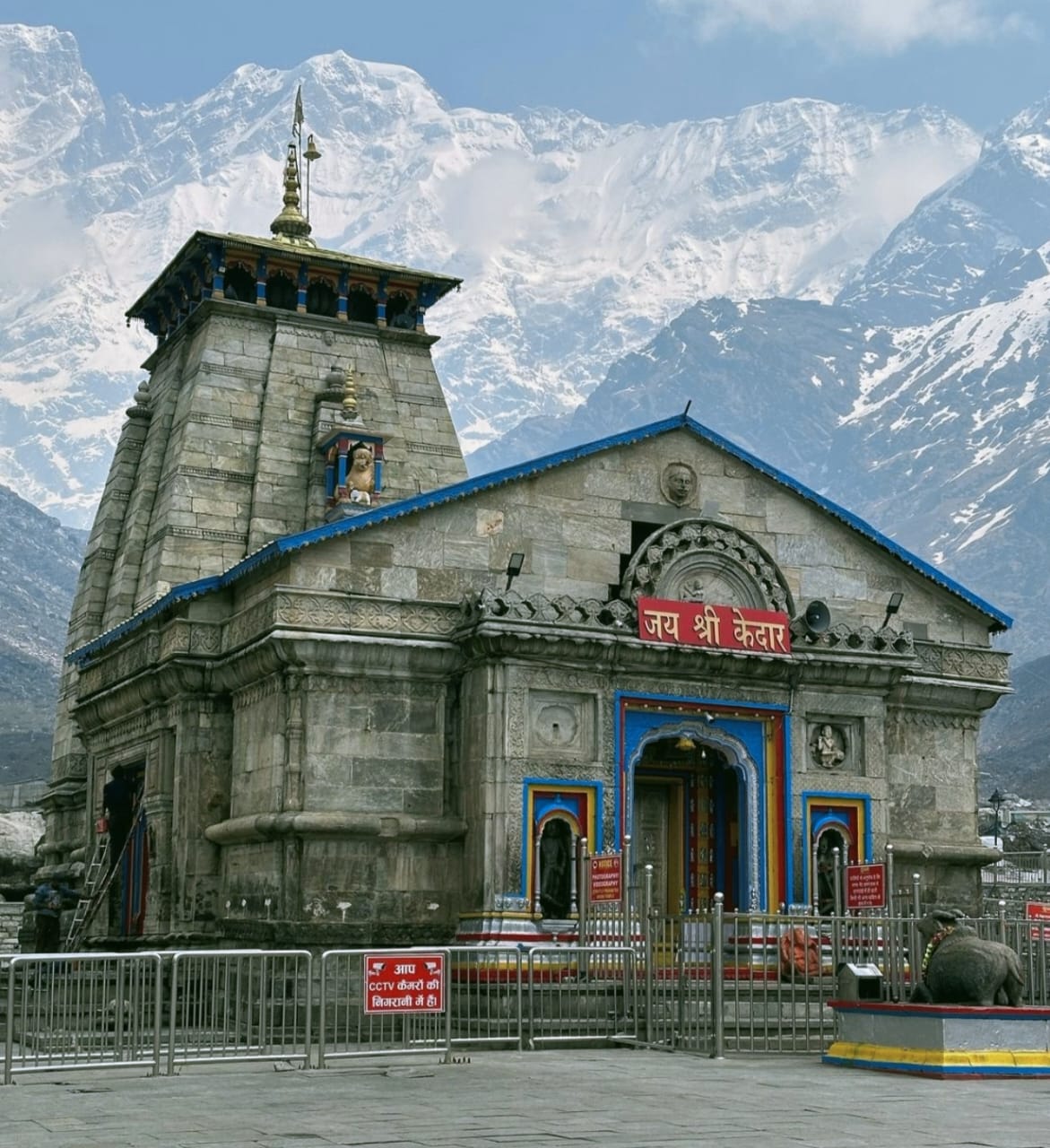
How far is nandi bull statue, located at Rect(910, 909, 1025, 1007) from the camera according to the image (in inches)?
734

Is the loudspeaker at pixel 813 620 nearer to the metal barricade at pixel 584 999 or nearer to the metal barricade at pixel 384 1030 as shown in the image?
the metal barricade at pixel 584 999

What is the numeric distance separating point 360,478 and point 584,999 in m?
13.7

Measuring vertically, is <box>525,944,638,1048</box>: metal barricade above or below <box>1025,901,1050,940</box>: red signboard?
below

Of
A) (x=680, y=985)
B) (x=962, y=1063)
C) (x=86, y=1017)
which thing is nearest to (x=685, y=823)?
(x=680, y=985)

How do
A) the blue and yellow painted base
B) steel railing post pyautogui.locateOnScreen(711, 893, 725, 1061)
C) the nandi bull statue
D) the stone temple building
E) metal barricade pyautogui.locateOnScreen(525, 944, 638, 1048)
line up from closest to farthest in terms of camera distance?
the blue and yellow painted base < the nandi bull statue < steel railing post pyautogui.locateOnScreen(711, 893, 725, 1061) < metal barricade pyautogui.locateOnScreen(525, 944, 638, 1048) < the stone temple building

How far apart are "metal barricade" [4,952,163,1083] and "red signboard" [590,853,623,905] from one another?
7522mm

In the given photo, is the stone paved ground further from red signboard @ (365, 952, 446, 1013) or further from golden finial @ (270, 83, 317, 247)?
golden finial @ (270, 83, 317, 247)

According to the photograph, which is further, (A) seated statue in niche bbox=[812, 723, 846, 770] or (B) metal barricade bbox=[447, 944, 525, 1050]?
(A) seated statue in niche bbox=[812, 723, 846, 770]

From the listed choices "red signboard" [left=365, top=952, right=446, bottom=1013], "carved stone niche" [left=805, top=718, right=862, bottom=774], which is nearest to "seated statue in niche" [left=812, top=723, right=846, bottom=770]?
"carved stone niche" [left=805, top=718, right=862, bottom=774]

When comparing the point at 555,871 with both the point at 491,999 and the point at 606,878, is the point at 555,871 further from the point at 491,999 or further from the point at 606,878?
the point at 491,999

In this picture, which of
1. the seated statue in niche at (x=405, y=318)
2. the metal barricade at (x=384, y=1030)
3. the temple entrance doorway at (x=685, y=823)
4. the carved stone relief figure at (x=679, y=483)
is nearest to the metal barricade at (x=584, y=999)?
the metal barricade at (x=384, y=1030)

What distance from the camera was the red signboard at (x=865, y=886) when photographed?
1013 inches

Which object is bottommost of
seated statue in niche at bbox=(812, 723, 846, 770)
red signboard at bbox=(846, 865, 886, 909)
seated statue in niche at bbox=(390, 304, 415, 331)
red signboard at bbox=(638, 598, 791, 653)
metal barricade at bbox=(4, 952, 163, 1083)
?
metal barricade at bbox=(4, 952, 163, 1083)

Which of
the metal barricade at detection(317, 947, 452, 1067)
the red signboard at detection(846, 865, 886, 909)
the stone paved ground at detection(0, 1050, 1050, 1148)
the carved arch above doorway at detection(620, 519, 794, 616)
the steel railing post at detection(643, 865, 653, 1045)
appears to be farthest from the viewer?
the carved arch above doorway at detection(620, 519, 794, 616)
